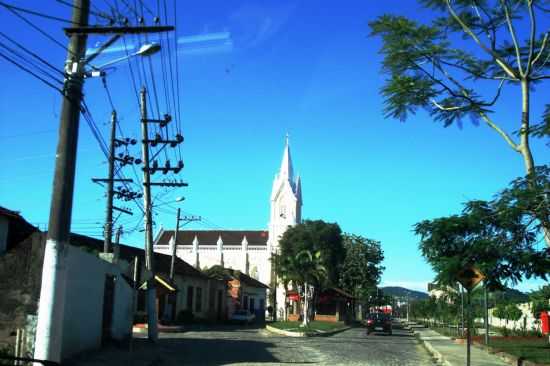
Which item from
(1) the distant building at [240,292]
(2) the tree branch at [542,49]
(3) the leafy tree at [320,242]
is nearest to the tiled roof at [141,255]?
(1) the distant building at [240,292]

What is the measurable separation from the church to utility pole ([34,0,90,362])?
101 meters

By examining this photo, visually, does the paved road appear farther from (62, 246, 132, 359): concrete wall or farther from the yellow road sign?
the yellow road sign

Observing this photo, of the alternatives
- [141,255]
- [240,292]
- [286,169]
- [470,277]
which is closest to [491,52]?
[470,277]

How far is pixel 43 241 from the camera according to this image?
50.6 ft

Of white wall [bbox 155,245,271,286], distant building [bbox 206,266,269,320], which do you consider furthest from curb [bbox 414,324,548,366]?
white wall [bbox 155,245,271,286]

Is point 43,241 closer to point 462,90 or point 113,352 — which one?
point 113,352

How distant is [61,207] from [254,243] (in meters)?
108

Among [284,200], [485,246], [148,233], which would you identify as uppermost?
[284,200]

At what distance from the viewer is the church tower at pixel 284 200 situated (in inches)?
4572

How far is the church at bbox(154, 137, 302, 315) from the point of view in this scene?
113375 millimetres

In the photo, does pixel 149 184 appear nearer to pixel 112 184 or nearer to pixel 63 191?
pixel 112 184

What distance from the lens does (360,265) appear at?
78500 millimetres

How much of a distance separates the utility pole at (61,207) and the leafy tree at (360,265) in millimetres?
66699

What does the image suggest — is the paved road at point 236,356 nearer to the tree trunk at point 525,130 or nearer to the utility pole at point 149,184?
the utility pole at point 149,184
